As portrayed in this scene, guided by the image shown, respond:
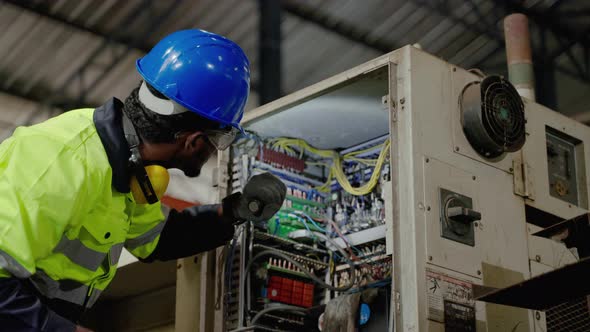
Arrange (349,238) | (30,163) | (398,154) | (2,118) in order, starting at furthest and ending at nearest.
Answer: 1. (2,118)
2. (349,238)
3. (398,154)
4. (30,163)

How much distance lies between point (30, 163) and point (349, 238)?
134 centimetres

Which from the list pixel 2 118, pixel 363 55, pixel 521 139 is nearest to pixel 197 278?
pixel 521 139

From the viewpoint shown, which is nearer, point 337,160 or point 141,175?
point 141,175

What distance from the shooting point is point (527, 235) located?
9.27 feet

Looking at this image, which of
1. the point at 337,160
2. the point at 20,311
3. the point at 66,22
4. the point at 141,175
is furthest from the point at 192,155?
the point at 66,22

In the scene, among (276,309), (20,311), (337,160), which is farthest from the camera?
(337,160)

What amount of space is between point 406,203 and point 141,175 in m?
0.76

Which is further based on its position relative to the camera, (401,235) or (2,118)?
(2,118)

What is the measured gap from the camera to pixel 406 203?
8.20ft

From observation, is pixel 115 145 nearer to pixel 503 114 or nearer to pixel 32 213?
pixel 32 213

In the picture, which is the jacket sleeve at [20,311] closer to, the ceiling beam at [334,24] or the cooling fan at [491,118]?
the cooling fan at [491,118]

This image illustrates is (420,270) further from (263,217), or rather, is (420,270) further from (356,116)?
(356,116)

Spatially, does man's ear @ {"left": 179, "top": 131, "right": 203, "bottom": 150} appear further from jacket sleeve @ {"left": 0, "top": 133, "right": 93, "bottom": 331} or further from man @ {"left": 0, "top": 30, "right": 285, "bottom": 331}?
jacket sleeve @ {"left": 0, "top": 133, "right": 93, "bottom": 331}

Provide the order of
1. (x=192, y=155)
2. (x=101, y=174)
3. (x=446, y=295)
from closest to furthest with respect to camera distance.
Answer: (x=101, y=174), (x=192, y=155), (x=446, y=295)
